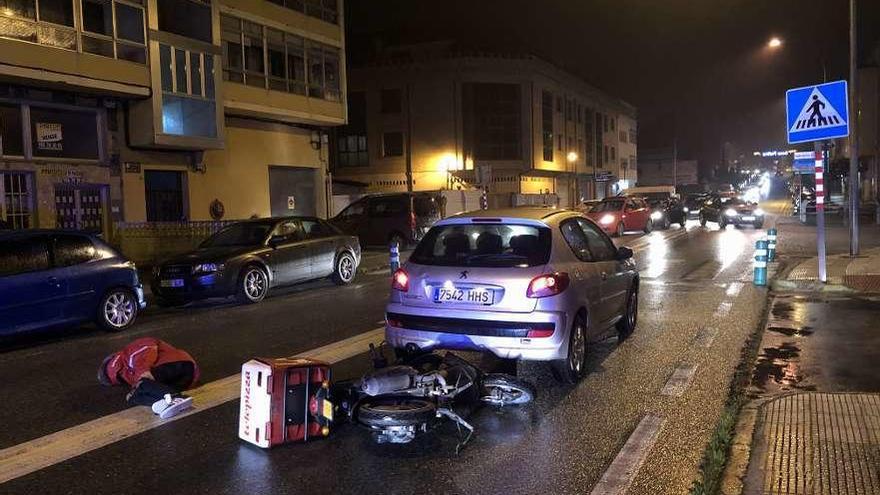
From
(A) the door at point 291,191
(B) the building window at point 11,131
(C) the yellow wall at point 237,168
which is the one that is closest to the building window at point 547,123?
(A) the door at point 291,191

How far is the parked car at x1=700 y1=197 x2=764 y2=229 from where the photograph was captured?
3122cm

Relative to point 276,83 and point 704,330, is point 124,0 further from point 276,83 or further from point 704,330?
point 704,330

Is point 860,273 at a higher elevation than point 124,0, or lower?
lower

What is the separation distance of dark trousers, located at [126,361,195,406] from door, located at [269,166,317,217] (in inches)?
817

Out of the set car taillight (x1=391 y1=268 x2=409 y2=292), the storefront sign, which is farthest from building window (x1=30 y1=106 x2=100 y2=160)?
car taillight (x1=391 y1=268 x2=409 y2=292)

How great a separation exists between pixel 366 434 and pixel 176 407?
5.45 feet

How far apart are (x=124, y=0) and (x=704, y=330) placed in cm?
1775

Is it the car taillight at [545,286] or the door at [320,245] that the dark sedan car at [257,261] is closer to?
the door at [320,245]

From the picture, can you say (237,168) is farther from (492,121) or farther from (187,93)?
(492,121)

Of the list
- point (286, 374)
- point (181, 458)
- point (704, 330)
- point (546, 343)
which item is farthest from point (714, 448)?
point (704, 330)

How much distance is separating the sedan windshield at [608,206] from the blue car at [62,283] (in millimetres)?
20342

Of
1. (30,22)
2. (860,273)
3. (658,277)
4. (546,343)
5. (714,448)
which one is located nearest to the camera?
(714,448)

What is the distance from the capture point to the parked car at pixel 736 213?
102 ft

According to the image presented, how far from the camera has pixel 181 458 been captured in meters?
5.01
